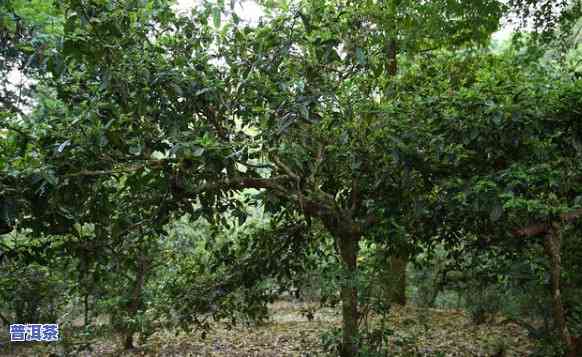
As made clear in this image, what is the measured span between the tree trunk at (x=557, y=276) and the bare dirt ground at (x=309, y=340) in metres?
1.29

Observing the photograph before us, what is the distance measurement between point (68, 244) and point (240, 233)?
5.85 feet

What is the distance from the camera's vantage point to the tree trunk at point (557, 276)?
264 centimetres

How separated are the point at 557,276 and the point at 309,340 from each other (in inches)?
124

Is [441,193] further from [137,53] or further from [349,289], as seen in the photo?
[137,53]

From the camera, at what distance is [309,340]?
17.4 ft

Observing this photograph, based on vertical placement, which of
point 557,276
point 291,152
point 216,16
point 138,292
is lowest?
point 138,292

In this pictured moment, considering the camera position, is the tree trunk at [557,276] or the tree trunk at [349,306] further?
the tree trunk at [349,306]

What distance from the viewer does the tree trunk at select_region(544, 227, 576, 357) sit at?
8.65 feet

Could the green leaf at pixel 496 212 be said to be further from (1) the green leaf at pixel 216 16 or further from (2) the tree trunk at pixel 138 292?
(2) the tree trunk at pixel 138 292

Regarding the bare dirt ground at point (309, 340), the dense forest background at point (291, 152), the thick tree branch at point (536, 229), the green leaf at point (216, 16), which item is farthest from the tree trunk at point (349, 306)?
the green leaf at point (216, 16)

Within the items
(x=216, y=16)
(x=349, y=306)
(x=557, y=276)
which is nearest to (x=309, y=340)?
(x=349, y=306)

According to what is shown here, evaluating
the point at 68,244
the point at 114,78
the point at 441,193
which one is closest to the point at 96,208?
the point at 68,244

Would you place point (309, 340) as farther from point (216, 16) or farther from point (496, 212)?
point (216, 16)

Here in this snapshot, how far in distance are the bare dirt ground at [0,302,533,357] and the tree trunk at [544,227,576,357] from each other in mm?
1287
